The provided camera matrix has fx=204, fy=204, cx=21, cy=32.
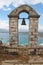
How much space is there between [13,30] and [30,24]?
1.43 m

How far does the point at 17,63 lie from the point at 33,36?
4626 mm

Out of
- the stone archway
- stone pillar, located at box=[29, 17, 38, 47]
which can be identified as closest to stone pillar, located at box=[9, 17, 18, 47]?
the stone archway

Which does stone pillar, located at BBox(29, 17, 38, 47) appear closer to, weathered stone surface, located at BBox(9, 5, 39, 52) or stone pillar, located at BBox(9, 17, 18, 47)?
weathered stone surface, located at BBox(9, 5, 39, 52)

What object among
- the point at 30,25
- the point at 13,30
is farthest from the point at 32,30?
the point at 13,30

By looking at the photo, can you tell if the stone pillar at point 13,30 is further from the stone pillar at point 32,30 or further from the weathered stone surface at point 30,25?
the stone pillar at point 32,30

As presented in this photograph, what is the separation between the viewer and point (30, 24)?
16.1m

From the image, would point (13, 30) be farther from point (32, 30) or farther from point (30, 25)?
point (32, 30)

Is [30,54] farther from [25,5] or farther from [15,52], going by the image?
[25,5]

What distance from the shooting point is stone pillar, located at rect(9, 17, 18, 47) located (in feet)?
52.7

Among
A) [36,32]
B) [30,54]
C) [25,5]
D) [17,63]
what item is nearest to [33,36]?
[36,32]

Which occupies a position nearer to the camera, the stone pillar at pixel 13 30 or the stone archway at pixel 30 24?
the stone archway at pixel 30 24

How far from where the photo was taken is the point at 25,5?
16.1 metres

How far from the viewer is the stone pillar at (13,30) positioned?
16078mm

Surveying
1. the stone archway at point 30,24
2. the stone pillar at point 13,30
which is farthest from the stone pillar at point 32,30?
the stone pillar at point 13,30
